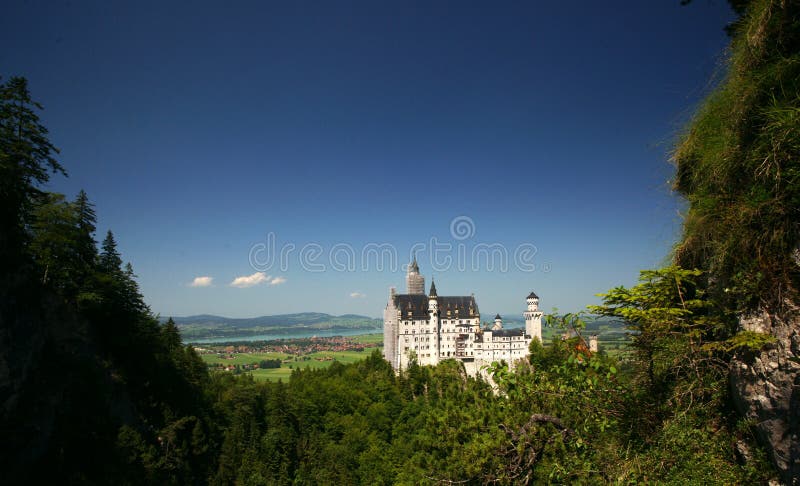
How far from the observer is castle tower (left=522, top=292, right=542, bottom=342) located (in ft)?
204

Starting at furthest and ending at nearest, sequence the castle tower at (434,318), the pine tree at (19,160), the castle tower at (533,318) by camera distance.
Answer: the castle tower at (434,318), the castle tower at (533,318), the pine tree at (19,160)

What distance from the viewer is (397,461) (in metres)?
40.0

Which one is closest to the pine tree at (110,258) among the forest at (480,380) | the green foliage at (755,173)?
the forest at (480,380)

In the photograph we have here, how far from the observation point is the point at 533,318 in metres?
62.8

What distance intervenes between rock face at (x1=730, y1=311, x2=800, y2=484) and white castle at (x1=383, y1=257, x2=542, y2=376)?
58.5 metres

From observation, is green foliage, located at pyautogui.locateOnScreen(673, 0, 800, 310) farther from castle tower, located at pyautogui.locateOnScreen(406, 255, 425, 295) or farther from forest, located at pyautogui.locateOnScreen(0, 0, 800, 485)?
castle tower, located at pyautogui.locateOnScreen(406, 255, 425, 295)

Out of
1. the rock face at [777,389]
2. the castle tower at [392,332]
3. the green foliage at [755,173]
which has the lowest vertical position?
the castle tower at [392,332]

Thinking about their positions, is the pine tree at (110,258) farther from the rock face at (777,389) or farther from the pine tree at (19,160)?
the rock face at (777,389)

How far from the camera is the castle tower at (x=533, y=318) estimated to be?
204 feet

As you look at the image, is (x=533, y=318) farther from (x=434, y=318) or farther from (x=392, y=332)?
(x=392, y=332)

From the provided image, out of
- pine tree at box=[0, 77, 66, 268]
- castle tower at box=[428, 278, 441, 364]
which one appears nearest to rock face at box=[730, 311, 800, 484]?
pine tree at box=[0, 77, 66, 268]

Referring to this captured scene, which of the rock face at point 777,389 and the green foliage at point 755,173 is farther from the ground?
the green foliage at point 755,173

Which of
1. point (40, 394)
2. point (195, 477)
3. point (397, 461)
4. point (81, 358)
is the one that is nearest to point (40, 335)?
point (40, 394)

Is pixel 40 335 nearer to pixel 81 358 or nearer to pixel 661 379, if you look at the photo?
pixel 81 358
